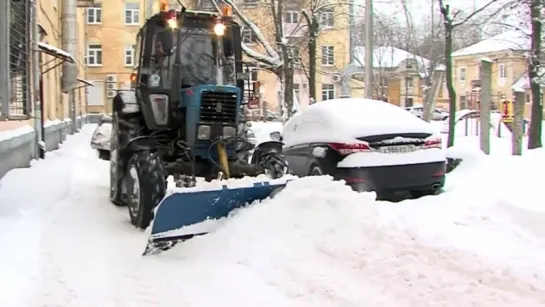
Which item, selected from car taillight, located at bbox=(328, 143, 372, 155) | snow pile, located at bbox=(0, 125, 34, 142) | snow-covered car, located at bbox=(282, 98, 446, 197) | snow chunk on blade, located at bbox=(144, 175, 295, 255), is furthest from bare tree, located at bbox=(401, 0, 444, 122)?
snow chunk on blade, located at bbox=(144, 175, 295, 255)

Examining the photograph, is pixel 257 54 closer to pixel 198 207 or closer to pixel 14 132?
pixel 14 132

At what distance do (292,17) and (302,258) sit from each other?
2262cm

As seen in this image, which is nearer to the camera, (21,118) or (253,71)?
(21,118)

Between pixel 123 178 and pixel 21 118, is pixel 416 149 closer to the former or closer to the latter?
pixel 123 178

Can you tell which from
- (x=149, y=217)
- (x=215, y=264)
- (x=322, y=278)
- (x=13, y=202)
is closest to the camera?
(x=322, y=278)

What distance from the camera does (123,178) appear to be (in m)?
8.45

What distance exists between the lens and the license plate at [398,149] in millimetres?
8570

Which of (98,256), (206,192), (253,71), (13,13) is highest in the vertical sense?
(13,13)

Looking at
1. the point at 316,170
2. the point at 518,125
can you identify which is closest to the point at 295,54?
the point at 518,125

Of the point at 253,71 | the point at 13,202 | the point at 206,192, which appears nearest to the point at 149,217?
the point at 206,192

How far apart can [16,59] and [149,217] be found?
2.99m

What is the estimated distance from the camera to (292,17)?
27266mm

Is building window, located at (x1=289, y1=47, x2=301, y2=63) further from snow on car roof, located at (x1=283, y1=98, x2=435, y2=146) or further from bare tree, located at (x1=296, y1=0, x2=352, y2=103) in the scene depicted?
snow on car roof, located at (x1=283, y1=98, x2=435, y2=146)

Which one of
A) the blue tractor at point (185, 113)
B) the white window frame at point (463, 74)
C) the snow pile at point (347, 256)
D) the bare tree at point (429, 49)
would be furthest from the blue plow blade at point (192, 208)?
the white window frame at point (463, 74)
